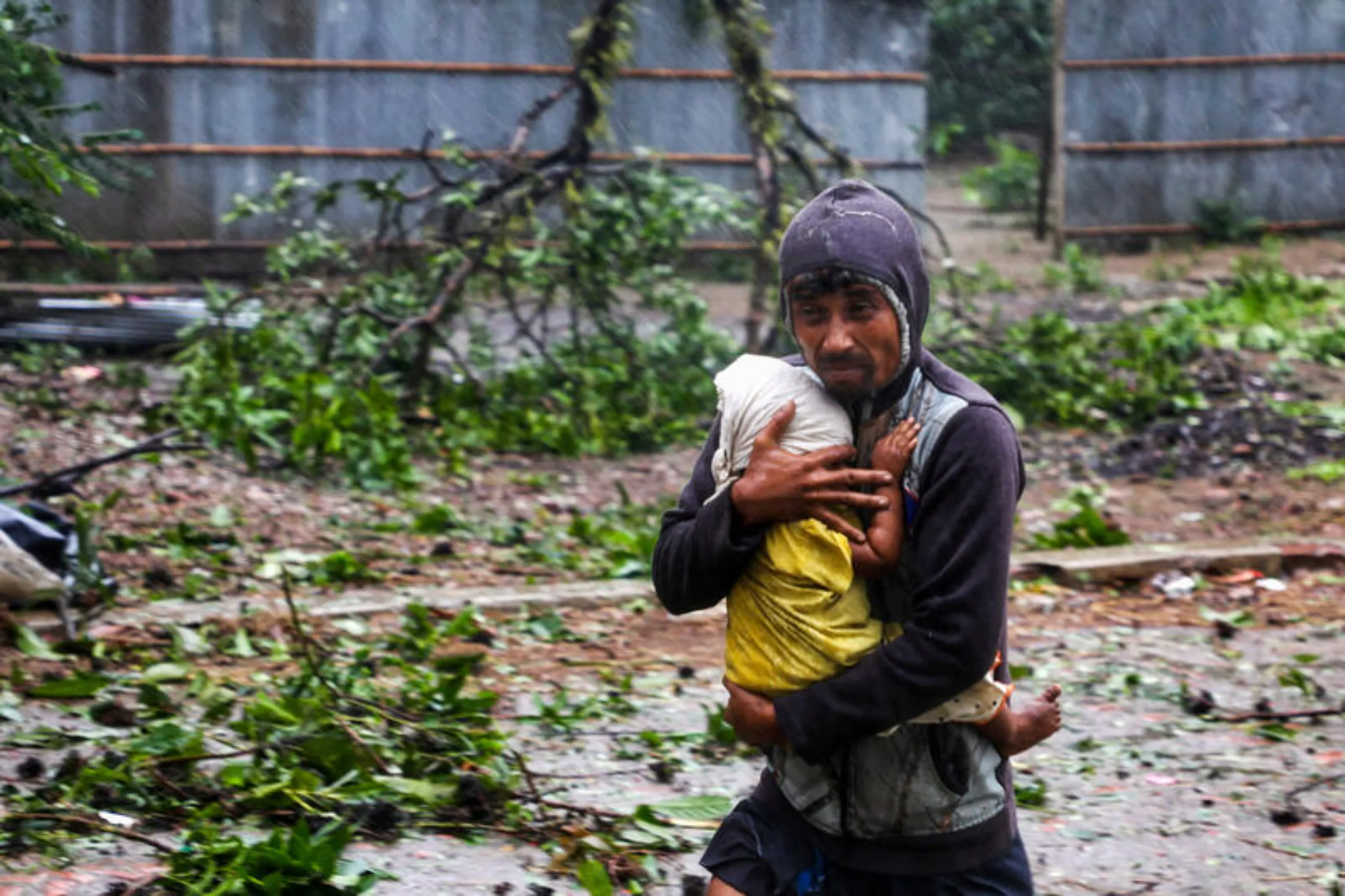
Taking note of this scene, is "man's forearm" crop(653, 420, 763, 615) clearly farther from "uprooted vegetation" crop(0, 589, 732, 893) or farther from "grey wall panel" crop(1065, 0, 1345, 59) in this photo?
"grey wall panel" crop(1065, 0, 1345, 59)

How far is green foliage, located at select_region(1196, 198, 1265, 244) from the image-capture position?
1398 centimetres

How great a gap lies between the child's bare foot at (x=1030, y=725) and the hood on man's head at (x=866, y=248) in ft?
1.78

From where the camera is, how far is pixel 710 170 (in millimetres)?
13203

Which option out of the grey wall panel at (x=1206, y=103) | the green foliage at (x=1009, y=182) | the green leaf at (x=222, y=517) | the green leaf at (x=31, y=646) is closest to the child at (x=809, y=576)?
the green leaf at (x=31, y=646)

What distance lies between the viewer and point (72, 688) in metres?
4.37

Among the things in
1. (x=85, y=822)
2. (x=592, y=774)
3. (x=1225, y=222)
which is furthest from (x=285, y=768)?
(x=1225, y=222)

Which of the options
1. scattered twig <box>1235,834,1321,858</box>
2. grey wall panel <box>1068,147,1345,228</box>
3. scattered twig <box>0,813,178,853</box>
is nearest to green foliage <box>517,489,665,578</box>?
scattered twig <box>1235,834,1321,858</box>

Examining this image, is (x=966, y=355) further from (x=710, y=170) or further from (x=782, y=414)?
(x=782, y=414)

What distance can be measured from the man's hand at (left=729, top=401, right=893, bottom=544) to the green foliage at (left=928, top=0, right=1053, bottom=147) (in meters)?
17.3

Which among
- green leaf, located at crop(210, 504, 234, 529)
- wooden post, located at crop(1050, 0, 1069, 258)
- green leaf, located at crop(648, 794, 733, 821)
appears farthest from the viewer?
wooden post, located at crop(1050, 0, 1069, 258)

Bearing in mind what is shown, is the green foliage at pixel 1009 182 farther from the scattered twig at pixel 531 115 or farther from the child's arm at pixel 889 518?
the child's arm at pixel 889 518

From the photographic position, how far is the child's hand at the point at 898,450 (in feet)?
7.91

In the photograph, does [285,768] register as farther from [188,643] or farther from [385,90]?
[385,90]

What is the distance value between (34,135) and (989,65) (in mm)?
16347
